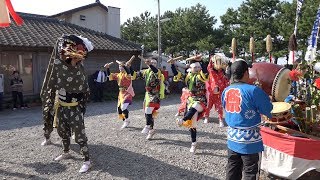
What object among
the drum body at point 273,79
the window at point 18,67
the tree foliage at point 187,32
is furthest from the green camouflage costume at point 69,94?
the tree foliage at point 187,32

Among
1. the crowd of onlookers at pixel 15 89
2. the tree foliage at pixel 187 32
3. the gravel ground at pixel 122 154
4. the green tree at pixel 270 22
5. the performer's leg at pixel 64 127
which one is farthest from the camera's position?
the tree foliage at pixel 187 32

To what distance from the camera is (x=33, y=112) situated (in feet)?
35.5

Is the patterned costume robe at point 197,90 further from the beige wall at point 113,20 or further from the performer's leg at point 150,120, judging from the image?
the beige wall at point 113,20

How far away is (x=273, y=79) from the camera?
4133 millimetres

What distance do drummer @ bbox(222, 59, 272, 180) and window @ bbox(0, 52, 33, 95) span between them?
34.9 feet

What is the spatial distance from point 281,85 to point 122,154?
2830 millimetres

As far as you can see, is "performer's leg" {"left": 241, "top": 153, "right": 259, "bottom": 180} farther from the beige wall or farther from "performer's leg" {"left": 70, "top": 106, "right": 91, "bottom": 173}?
the beige wall

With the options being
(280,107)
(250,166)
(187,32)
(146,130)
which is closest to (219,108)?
(146,130)

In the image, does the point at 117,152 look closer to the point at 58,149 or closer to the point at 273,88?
the point at 58,149

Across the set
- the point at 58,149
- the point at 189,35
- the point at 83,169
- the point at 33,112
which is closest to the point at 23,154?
the point at 58,149

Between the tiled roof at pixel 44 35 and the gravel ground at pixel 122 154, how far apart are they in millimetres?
4878

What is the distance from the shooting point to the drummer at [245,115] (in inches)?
130

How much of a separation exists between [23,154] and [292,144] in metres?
4.29

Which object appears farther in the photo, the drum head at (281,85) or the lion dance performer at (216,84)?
the lion dance performer at (216,84)
